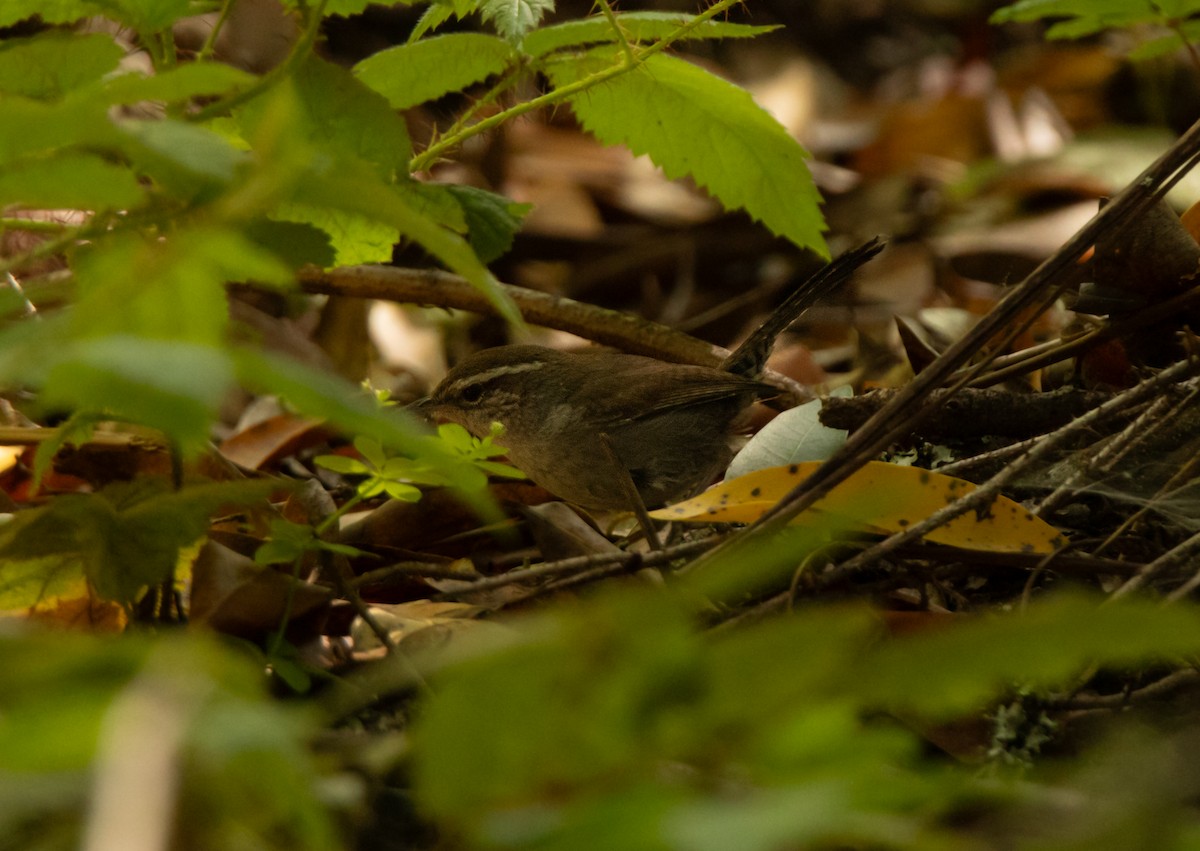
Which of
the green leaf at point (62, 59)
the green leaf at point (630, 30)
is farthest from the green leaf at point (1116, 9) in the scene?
the green leaf at point (62, 59)

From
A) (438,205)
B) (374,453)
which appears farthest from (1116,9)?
(374,453)

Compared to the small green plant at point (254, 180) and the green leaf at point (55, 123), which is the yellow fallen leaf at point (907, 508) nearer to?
the small green plant at point (254, 180)

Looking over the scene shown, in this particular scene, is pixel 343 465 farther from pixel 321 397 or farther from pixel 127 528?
pixel 321 397

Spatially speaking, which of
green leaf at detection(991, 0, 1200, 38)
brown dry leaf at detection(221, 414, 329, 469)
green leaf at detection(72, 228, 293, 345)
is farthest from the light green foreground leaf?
brown dry leaf at detection(221, 414, 329, 469)

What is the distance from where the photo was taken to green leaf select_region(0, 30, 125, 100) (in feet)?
6.37

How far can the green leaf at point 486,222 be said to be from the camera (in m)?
3.06

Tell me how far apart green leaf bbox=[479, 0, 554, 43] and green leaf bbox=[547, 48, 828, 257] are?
0.36m

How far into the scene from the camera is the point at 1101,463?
2.73m

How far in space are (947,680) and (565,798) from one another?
1.13 feet

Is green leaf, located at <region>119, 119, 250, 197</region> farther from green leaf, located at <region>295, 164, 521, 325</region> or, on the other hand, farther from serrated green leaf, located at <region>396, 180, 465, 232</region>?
serrated green leaf, located at <region>396, 180, 465, 232</region>

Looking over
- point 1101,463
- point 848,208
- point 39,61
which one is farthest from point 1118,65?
point 39,61

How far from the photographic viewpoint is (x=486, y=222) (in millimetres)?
3074

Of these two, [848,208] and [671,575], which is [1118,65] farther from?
[671,575]

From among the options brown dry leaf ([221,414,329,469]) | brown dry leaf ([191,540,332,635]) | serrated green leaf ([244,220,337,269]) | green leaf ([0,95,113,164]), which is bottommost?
brown dry leaf ([221,414,329,469])
